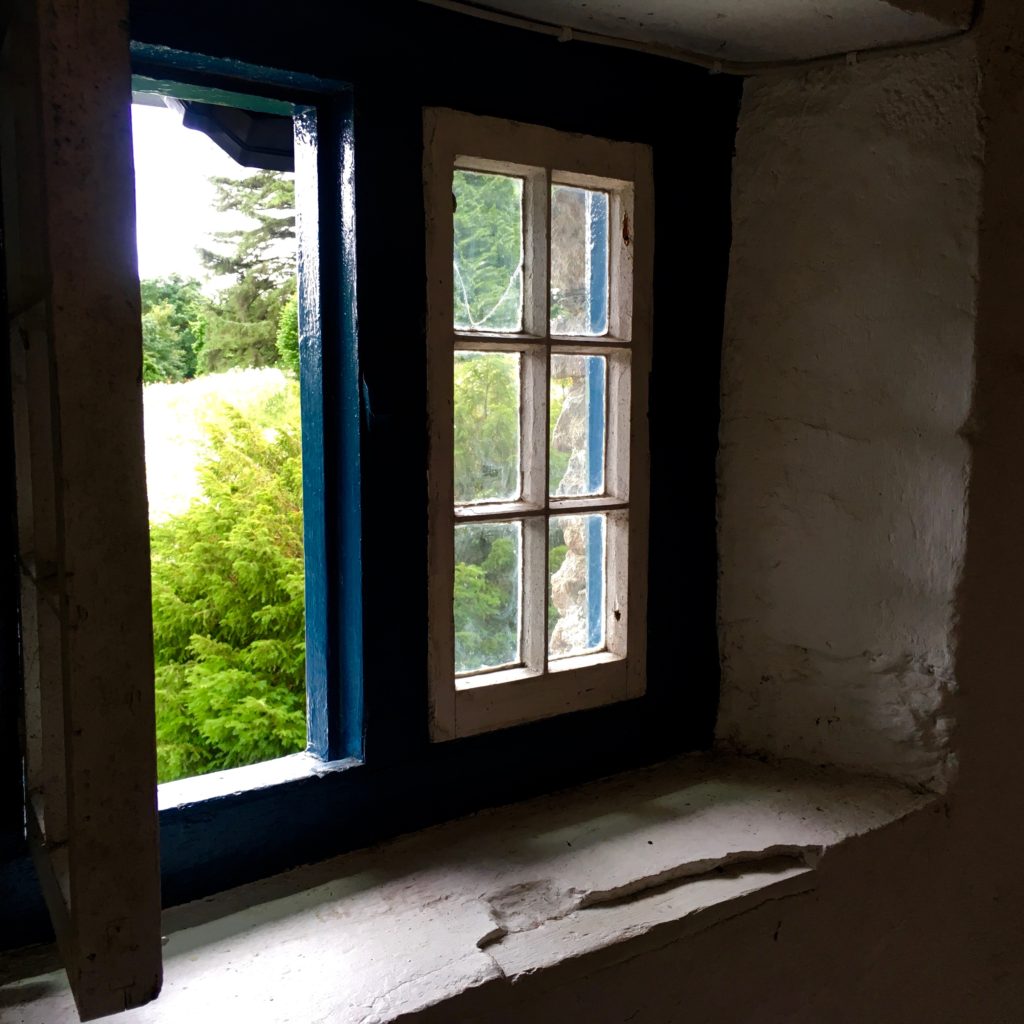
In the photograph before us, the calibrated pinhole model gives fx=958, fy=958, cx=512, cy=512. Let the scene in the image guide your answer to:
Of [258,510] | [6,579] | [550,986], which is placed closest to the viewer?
[6,579]

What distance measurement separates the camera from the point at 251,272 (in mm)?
5398

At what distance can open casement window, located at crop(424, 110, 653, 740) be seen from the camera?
145 cm

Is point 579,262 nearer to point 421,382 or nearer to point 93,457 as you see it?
point 421,382

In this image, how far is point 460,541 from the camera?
5.03 feet

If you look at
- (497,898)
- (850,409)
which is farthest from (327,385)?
(850,409)

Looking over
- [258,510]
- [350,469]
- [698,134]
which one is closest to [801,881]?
[350,469]

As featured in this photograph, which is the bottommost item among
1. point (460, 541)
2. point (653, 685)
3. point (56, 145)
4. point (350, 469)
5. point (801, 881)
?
point (801, 881)

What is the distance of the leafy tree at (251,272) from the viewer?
17.5ft

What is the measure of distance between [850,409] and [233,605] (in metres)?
3.41

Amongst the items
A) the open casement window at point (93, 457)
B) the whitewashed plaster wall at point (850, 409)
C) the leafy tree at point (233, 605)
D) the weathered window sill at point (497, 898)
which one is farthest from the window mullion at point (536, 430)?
the leafy tree at point (233, 605)

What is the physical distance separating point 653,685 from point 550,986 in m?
0.62

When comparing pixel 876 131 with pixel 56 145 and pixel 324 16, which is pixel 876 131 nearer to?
pixel 324 16

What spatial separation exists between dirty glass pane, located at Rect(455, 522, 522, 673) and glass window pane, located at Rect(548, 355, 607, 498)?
14 cm

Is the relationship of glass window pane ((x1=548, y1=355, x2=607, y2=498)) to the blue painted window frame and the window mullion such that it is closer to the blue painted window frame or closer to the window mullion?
the window mullion
